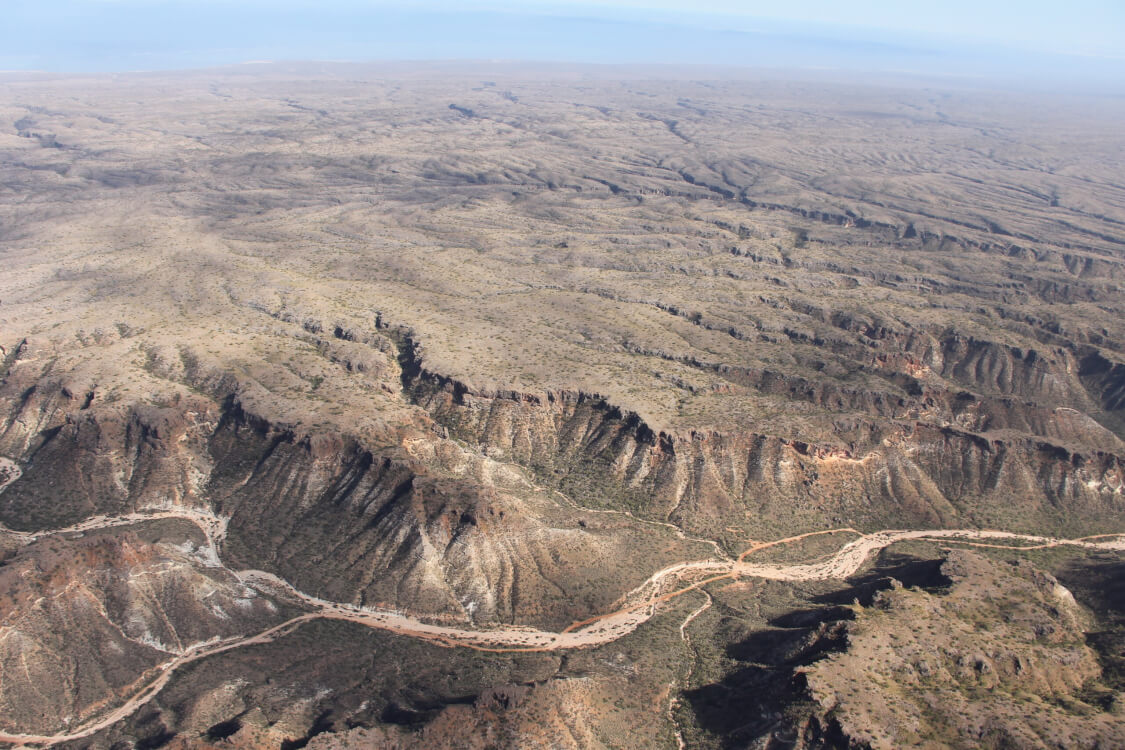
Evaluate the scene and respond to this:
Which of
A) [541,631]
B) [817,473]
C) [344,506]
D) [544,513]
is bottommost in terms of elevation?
[541,631]

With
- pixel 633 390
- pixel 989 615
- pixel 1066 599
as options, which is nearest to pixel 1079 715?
pixel 989 615

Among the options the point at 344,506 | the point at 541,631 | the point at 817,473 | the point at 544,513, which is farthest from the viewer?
the point at 817,473

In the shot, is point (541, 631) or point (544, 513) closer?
point (541, 631)

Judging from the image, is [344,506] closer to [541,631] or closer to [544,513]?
[544,513]

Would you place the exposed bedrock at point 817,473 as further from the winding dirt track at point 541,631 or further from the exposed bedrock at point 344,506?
the exposed bedrock at point 344,506

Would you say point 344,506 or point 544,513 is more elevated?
point 344,506

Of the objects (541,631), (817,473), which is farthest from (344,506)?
(817,473)

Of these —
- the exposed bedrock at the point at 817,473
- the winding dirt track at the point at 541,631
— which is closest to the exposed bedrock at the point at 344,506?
the winding dirt track at the point at 541,631

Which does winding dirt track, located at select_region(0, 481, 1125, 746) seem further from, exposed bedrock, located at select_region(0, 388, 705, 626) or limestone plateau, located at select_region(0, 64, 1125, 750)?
exposed bedrock, located at select_region(0, 388, 705, 626)
